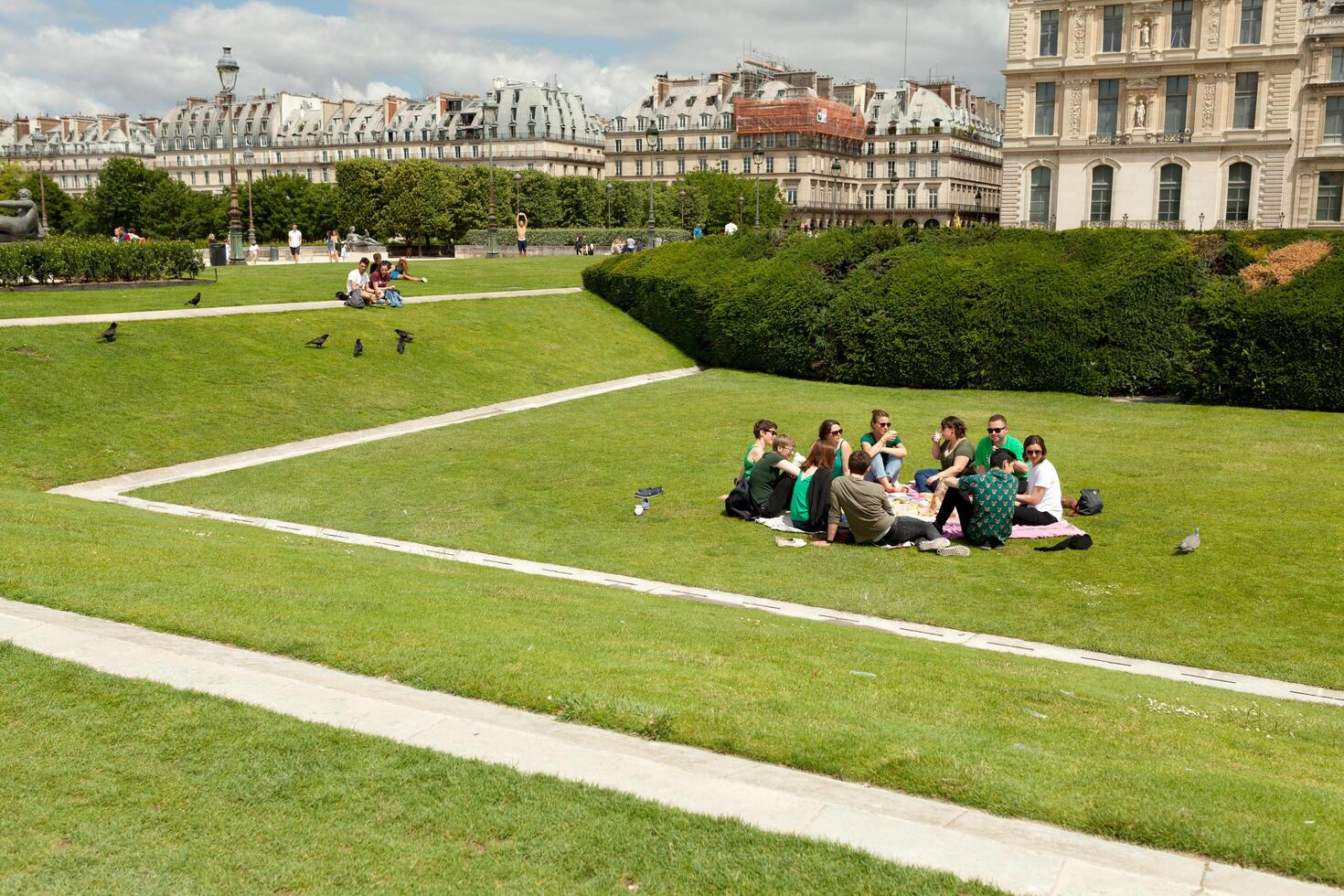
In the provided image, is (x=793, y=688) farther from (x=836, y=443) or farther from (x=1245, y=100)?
(x=1245, y=100)

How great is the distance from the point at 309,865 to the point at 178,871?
1.87 feet

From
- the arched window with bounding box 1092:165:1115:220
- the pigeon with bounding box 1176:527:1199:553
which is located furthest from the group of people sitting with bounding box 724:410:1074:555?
the arched window with bounding box 1092:165:1115:220

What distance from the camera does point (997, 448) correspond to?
14641 mm

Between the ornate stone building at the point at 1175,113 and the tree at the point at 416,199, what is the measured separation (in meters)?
41.7

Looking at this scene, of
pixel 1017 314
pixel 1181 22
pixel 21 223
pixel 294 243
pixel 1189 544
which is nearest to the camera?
pixel 1189 544

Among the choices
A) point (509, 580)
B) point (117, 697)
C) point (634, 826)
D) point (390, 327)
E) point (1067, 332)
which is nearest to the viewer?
point (634, 826)

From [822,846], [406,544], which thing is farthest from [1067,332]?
[822,846]

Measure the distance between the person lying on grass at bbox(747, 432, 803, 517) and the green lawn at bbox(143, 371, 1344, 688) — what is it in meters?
0.44

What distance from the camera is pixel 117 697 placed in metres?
6.93

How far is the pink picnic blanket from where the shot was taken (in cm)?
1448

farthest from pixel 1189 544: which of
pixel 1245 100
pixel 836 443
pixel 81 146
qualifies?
pixel 81 146

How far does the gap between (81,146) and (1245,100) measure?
14635cm

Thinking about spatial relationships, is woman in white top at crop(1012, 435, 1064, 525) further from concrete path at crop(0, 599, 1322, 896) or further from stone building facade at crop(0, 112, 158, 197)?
stone building facade at crop(0, 112, 158, 197)

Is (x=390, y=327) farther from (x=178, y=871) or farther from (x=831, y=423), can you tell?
(x=178, y=871)
